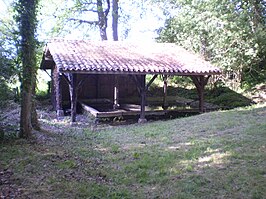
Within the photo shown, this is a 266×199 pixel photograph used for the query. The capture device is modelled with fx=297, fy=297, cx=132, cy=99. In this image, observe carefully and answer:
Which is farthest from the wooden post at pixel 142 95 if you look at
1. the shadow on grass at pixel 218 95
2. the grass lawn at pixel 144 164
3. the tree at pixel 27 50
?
the tree at pixel 27 50

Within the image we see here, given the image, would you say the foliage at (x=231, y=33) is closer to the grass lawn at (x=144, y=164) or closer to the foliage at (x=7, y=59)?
the grass lawn at (x=144, y=164)

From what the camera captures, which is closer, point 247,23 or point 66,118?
point 66,118

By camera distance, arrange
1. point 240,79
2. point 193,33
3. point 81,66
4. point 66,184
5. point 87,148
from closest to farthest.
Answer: point 66,184, point 87,148, point 81,66, point 240,79, point 193,33

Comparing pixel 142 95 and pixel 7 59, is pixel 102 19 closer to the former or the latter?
pixel 142 95

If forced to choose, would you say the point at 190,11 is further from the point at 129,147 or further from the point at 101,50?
the point at 129,147

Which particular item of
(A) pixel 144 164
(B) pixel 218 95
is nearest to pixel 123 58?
(B) pixel 218 95

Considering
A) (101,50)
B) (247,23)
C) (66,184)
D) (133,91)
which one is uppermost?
(247,23)

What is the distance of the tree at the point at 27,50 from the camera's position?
690cm

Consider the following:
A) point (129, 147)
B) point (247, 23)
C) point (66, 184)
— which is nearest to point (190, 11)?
point (247, 23)

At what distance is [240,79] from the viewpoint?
16297mm

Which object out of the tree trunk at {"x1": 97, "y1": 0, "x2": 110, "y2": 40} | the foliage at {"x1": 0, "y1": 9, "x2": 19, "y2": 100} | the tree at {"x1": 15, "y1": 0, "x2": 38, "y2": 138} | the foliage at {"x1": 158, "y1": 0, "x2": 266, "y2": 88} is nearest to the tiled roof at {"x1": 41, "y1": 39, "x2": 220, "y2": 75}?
the foliage at {"x1": 158, "y1": 0, "x2": 266, "y2": 88}

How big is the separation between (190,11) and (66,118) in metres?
9.57

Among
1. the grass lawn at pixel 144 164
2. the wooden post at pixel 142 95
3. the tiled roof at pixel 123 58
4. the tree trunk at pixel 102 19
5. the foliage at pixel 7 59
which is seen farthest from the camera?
the tree trunk at pixel 102 19

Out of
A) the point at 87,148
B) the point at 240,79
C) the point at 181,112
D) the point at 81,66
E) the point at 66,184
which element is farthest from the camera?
the point at 240,79
